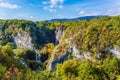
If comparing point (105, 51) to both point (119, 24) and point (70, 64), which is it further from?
point (70, 64)

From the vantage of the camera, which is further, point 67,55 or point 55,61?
point 67,55

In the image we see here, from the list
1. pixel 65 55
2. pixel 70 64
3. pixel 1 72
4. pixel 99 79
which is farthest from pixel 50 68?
pixel 1 72

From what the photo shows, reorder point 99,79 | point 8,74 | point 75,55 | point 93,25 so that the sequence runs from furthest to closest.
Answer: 1. point 93,25
2. point 75,55
3. point 99,79
4. point 8,74

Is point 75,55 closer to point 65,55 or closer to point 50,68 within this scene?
point 65,55

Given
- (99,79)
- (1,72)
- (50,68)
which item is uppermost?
(1,72)

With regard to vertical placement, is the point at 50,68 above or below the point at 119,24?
below

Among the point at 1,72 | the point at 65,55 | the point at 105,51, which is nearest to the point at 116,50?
the point at 105,51

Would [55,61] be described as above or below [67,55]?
below

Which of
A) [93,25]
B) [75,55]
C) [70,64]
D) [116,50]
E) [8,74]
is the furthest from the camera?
[93,25]

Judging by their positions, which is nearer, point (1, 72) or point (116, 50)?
point (1, 72)
